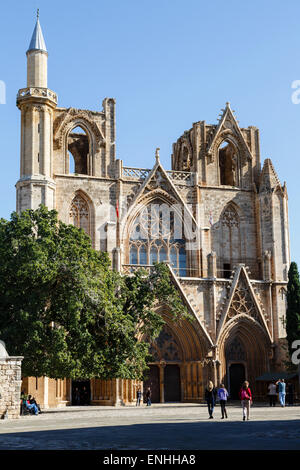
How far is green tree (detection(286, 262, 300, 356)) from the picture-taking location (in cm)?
4128

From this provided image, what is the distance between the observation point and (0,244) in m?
31.9

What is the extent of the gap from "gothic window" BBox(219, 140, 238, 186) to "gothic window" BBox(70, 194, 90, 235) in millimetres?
11354

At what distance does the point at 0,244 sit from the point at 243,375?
2019cm

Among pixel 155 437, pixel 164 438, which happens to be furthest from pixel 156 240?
pixel 164 438

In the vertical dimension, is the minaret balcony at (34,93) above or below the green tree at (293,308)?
above

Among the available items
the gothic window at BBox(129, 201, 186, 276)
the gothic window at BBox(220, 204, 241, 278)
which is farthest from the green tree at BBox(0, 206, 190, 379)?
the gothic window at BBox(220, 204, 241, 278)

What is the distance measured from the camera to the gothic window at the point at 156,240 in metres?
45.8

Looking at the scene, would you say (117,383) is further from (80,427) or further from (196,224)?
(80,427)

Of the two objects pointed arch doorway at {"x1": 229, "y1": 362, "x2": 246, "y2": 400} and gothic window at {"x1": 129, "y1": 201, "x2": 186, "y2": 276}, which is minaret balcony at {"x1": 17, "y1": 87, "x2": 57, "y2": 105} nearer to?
gothic window at {"x1": 129, "y1": 201, "x2": 186, "y2": 276}

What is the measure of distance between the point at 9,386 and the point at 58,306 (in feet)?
→ 21.0

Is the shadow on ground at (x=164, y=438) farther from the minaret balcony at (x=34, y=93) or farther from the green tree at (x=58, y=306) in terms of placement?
the minaret balcony at (x=34, y=93)

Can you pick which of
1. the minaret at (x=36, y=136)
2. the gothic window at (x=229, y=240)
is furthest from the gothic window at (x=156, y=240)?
the minaret at (x=36, y=136)

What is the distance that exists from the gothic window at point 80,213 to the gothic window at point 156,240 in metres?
3.03

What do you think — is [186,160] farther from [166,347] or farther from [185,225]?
[166,347]
